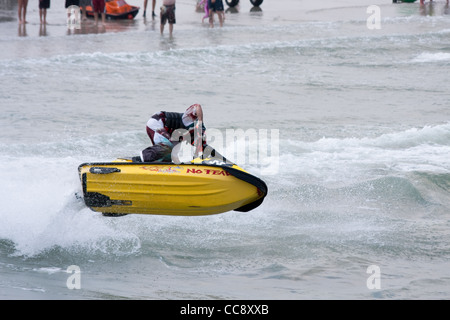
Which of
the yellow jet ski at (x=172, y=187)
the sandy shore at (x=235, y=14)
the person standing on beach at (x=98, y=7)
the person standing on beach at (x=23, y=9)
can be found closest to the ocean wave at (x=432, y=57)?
the sandy shore at (x=235, y=14)

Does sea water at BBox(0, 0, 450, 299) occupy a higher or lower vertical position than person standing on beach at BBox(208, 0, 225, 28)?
lower

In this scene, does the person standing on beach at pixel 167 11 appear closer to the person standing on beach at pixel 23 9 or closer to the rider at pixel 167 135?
the person standing on beach at pixel 23 9

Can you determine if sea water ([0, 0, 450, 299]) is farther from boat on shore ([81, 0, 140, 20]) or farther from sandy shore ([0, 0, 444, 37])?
boat on shore ([81, 0, 140, 20])

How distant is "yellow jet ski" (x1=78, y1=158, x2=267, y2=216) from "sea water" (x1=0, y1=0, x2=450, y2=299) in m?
0.61

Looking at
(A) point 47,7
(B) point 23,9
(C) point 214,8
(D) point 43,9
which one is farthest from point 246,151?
(D) point 43,9

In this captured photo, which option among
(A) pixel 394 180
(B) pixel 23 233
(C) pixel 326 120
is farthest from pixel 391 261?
(C) pixel 326 120

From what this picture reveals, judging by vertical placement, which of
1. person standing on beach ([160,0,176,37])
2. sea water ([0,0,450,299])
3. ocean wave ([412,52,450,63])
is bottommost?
sea water ([0,0,450,299])

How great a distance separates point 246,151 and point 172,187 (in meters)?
5.93

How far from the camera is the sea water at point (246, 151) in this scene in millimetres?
8227

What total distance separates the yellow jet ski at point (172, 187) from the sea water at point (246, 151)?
613 mm

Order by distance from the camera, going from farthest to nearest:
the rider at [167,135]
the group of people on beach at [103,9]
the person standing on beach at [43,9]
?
the person standing on beach at [43,9]
the group of people on beach at [103,9]
the rider at [167,135]

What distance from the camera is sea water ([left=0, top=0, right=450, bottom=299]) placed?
8227mm

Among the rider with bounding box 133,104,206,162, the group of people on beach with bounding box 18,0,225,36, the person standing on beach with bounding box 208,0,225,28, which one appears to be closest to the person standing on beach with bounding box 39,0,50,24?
the group of people on beach with bounding box 18,0,225,36

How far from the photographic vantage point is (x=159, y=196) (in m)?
8.55
